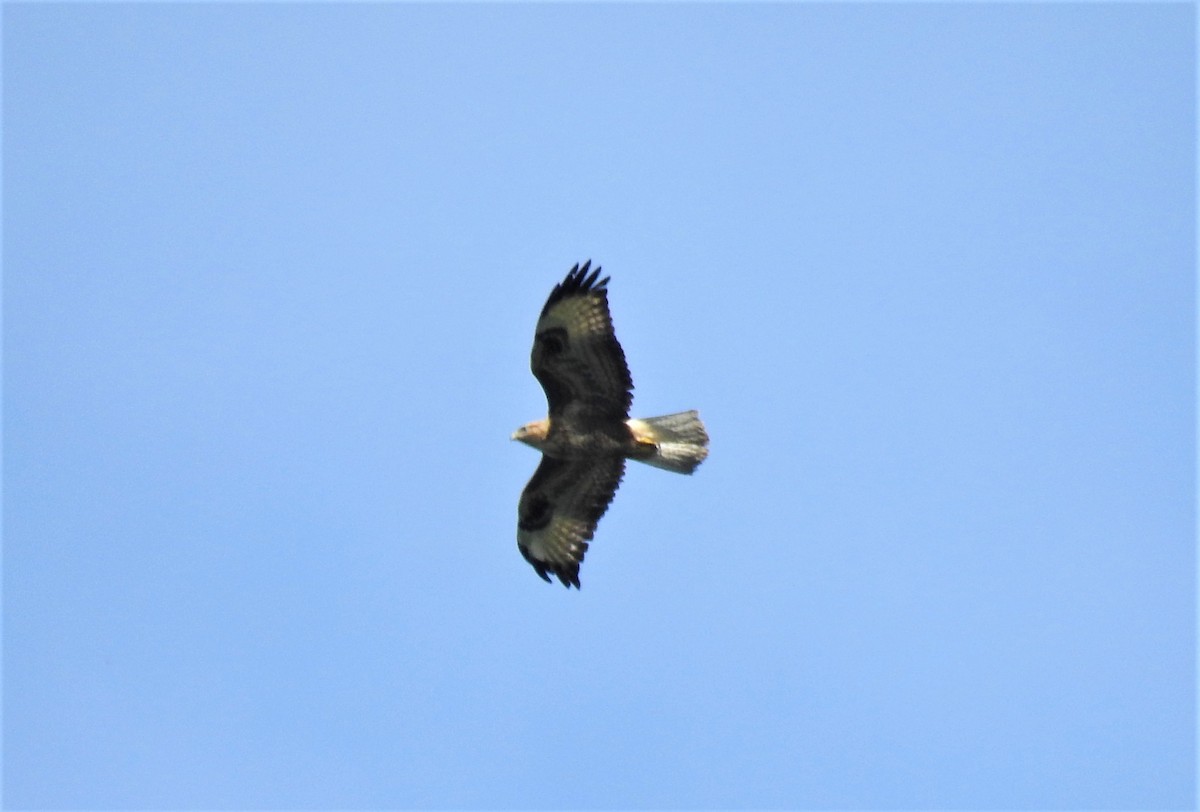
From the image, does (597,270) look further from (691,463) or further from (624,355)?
(691,463)

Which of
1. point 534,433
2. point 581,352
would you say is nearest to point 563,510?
point 534,433

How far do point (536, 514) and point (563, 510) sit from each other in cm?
28

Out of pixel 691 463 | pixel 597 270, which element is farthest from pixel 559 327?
pixel 691 463

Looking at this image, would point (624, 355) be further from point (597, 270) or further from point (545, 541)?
point (545, 541)

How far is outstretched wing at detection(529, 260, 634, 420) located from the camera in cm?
1358

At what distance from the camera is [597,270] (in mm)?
13602

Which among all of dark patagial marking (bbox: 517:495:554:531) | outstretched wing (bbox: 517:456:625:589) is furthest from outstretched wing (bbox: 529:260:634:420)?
dark patagial marking (bbox: 517:495:554:531)

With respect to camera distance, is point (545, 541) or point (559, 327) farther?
point (545, 541)

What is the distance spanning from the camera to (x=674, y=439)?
14.0 metres

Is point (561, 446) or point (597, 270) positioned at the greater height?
point (597, 270)

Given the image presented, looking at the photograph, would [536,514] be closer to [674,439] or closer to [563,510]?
[563,510]

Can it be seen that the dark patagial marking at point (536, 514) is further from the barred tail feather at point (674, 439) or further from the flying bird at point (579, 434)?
the barred tail feather at point (674, 439)

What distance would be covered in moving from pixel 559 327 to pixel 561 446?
1171 mm

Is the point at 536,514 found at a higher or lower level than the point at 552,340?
lower
